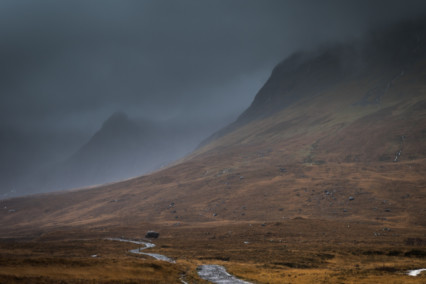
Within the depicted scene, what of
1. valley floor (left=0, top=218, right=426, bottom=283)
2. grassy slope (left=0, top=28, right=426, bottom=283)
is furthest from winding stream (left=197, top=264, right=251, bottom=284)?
grassy slope (left=0, top=28, right=426, bottom=283)

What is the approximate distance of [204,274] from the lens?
46344 mm

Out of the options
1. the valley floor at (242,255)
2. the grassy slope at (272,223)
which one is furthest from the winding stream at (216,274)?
the grassy slope at (272,223)

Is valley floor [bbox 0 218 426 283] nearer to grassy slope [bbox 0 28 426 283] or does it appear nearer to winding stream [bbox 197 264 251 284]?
grassy slope [bbox 0 28 426 283]

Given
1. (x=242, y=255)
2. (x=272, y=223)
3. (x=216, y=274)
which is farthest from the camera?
(x=272, y=223)

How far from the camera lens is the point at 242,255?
6425 cm

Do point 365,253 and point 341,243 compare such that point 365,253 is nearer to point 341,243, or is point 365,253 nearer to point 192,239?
point 341,243

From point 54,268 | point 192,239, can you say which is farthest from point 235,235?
point 54,268

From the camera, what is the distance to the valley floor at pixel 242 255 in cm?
3922

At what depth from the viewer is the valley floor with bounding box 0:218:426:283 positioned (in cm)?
3922

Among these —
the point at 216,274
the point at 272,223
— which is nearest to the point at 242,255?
the point at 216,274

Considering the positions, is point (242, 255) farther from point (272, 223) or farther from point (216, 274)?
point (272, 223)

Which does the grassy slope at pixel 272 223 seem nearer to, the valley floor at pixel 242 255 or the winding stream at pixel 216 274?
the valley floor at pixel 242 255

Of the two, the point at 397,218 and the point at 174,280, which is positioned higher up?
the point at 174,280

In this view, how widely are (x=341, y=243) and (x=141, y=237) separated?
188 ft
